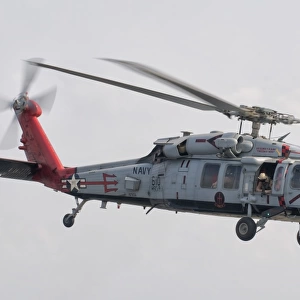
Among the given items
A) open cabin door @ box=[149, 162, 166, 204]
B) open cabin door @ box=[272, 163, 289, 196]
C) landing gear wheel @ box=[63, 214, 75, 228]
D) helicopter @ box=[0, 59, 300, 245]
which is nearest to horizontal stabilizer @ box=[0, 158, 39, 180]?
helicopter @ box=[0, 59, 300, 245]

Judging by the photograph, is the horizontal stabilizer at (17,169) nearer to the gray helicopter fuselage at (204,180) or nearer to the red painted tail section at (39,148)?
the red painted tail section at (39,148)

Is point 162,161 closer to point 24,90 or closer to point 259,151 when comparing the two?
point 259,151

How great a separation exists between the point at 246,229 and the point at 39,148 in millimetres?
8417

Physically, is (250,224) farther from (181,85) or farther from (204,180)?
(181,85)

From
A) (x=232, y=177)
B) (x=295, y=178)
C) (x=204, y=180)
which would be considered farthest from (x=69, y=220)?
(x=295, y=178)

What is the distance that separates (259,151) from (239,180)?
3.08 feet

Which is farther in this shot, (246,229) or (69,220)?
(69,220)

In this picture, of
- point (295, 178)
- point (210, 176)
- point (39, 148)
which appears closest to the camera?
point (295, 178)

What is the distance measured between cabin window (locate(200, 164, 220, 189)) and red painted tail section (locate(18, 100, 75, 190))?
17.6 feet

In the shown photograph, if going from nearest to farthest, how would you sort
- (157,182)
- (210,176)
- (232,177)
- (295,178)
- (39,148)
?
(295,178)
(232,177)
(210,176)
(157,182)
(39,148)

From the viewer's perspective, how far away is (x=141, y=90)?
20219 mm

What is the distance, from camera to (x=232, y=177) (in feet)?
69.7

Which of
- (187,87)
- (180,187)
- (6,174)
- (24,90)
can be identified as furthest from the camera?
(24,90)

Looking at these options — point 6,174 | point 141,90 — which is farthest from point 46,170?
point 141,90
